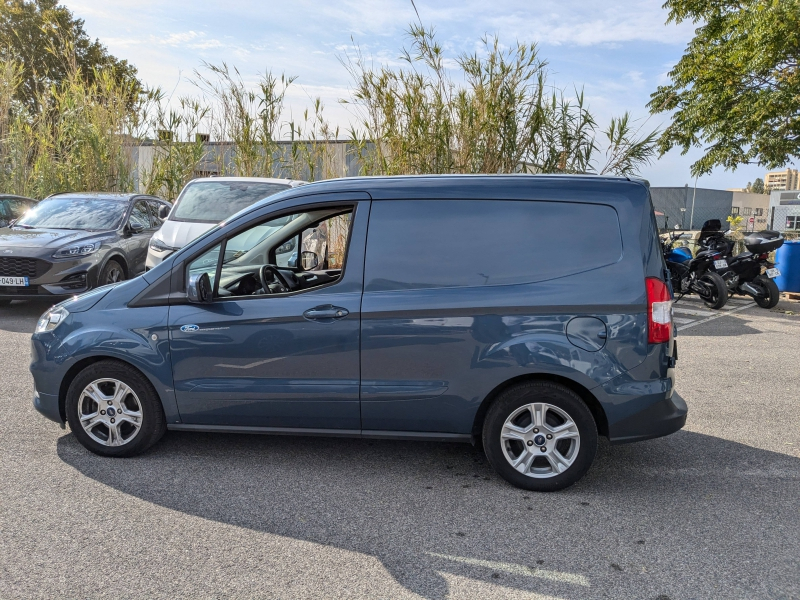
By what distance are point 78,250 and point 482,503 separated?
295 inches

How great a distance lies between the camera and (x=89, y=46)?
3428 centimetres

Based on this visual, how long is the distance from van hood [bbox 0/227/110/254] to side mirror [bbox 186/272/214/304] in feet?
19.7

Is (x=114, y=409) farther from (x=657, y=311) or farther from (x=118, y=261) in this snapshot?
(x=118, y=261)

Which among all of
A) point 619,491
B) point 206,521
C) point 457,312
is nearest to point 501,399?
point 457,312

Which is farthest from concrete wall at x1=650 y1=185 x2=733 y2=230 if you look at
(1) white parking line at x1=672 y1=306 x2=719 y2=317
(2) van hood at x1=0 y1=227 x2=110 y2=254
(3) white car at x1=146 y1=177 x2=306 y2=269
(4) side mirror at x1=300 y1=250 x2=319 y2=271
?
(4) side mirror at x1=300 y1=250 x2=319 y2=271

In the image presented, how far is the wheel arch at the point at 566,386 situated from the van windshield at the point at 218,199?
6.81m

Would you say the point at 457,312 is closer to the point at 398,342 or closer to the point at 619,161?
the point at 398,342

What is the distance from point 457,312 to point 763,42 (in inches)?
555

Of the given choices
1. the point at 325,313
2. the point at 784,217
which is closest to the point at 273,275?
the point at 325,313

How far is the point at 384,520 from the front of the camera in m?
3.64

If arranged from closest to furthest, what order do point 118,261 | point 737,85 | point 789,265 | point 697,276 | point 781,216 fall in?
point 118,261, point 697,276, point 789,265, point 737,85, point 781,216

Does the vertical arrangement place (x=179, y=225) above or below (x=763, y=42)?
below

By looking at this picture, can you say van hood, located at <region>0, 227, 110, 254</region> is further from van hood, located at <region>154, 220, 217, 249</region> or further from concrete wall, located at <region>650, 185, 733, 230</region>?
concrete wall, located at <region>650, 185, 733, 230</region>

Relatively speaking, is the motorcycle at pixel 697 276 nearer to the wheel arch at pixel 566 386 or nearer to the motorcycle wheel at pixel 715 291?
the motorcycle wheel at pixel 715 291
